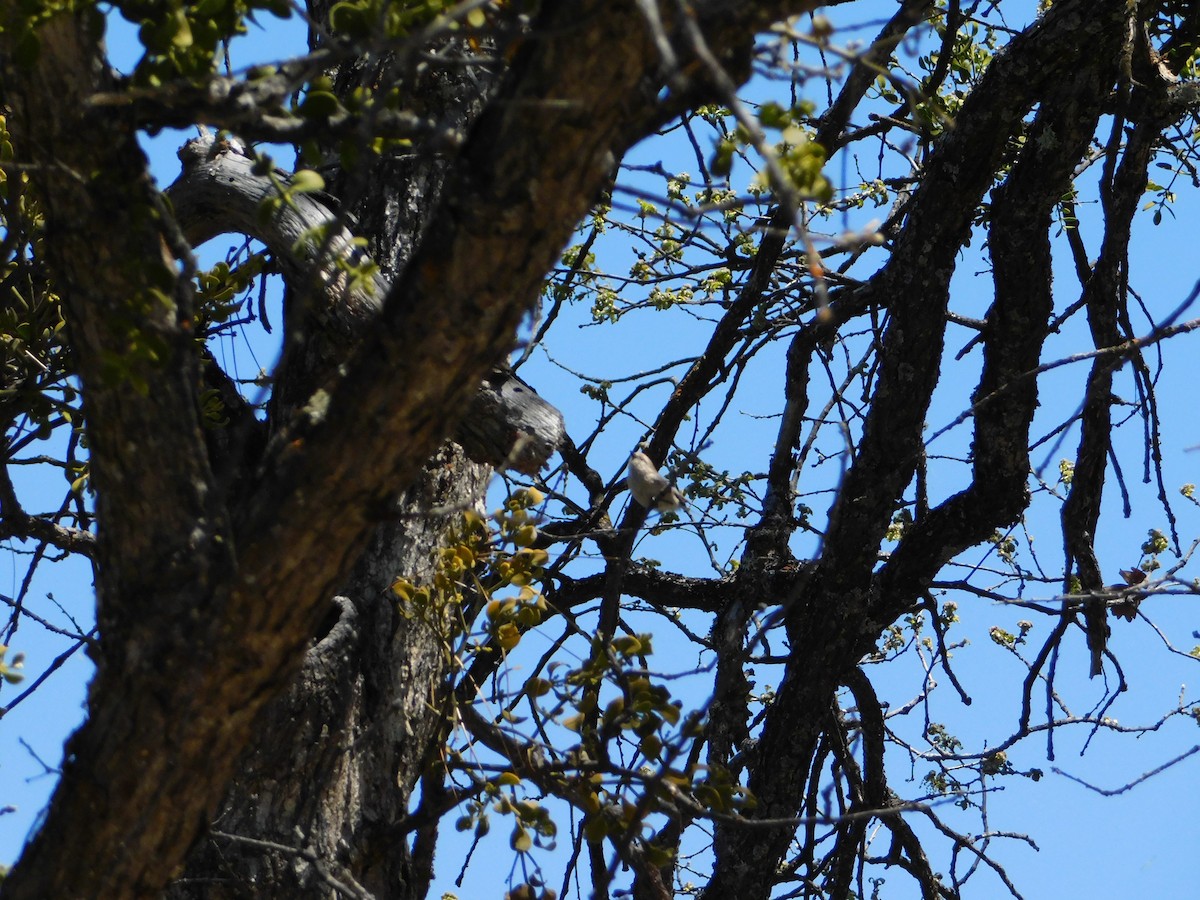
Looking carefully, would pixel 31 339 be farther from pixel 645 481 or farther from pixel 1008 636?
pixel 1008 636

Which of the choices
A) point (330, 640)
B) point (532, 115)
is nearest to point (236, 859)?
point (330, 640)

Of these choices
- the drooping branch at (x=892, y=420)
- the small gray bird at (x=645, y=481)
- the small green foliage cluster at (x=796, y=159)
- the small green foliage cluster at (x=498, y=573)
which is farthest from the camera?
the drooping branch at (x=892, y=420)

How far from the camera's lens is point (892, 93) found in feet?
12.4

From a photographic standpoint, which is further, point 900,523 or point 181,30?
point 900,523

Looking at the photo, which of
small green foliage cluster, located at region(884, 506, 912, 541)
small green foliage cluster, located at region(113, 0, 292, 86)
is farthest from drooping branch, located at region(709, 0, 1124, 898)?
small green foliage cluster, located at region(113, 0, 292, 86)

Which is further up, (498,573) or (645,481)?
(645,481)

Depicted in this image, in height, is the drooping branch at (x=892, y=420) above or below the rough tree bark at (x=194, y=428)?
above

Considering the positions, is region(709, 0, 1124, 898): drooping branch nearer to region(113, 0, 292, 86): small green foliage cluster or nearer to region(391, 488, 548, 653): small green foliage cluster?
region(391, 488, 548, 653): small green foliage cluster

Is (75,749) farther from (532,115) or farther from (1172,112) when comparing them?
(1172,112)

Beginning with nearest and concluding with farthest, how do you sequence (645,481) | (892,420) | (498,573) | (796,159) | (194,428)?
(796,159) < (194,428) < (498,573) < (645,481) < (892,420)

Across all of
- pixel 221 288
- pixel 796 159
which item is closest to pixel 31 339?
pixel 221 288

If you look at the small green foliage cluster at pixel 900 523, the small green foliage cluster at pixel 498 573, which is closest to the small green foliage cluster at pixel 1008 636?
the small green foliage cluster at pixel 900 523

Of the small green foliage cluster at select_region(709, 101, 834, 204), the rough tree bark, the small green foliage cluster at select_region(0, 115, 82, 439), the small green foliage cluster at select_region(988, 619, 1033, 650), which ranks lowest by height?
the rough tree bark

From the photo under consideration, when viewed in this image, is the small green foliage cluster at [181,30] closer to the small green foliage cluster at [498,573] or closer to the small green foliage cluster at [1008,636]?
the small green foliage cluster at [498,573]
